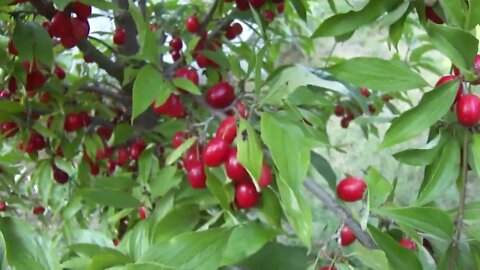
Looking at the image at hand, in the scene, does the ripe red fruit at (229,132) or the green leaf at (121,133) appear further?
the green leaf at (121,133)

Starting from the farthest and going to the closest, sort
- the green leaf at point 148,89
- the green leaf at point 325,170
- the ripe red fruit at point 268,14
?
1. the ripe red fruit at point 268,14
2. the green leaf at point 325,170
3. the green leaf at point 148,89

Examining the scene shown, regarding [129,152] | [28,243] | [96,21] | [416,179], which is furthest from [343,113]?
[416,179]

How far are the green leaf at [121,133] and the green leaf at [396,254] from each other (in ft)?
1.40

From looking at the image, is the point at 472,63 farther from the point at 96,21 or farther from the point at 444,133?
the point at 96,21

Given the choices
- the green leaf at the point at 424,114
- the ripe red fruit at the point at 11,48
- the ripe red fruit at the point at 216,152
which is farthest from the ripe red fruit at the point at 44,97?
the green leaf at the point at 424,114

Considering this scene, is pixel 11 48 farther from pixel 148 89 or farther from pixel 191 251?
pixel 191 251

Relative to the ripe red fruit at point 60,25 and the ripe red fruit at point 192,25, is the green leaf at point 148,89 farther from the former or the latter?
the ripe red fruit at point 192,25

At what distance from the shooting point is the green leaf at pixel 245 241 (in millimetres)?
470

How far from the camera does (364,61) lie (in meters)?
0.48

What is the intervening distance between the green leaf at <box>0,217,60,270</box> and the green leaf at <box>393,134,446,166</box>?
323 mm

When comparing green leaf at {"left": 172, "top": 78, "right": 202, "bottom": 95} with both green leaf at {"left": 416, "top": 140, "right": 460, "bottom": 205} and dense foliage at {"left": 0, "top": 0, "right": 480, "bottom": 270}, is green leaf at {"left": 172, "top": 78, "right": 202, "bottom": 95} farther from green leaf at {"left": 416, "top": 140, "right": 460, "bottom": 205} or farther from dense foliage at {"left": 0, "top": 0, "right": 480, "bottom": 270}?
green leaf at {"left": 416, "top": 140, "right": 460, "bottom": 205}

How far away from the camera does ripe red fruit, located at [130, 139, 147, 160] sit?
0.80m

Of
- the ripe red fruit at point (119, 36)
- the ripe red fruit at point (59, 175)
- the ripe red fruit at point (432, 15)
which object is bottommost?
the ripe red fruit at point (59, 175)

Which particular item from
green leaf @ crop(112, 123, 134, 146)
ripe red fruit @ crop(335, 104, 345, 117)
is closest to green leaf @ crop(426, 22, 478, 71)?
green leaf @ crop(112, 123, 134, 146)
